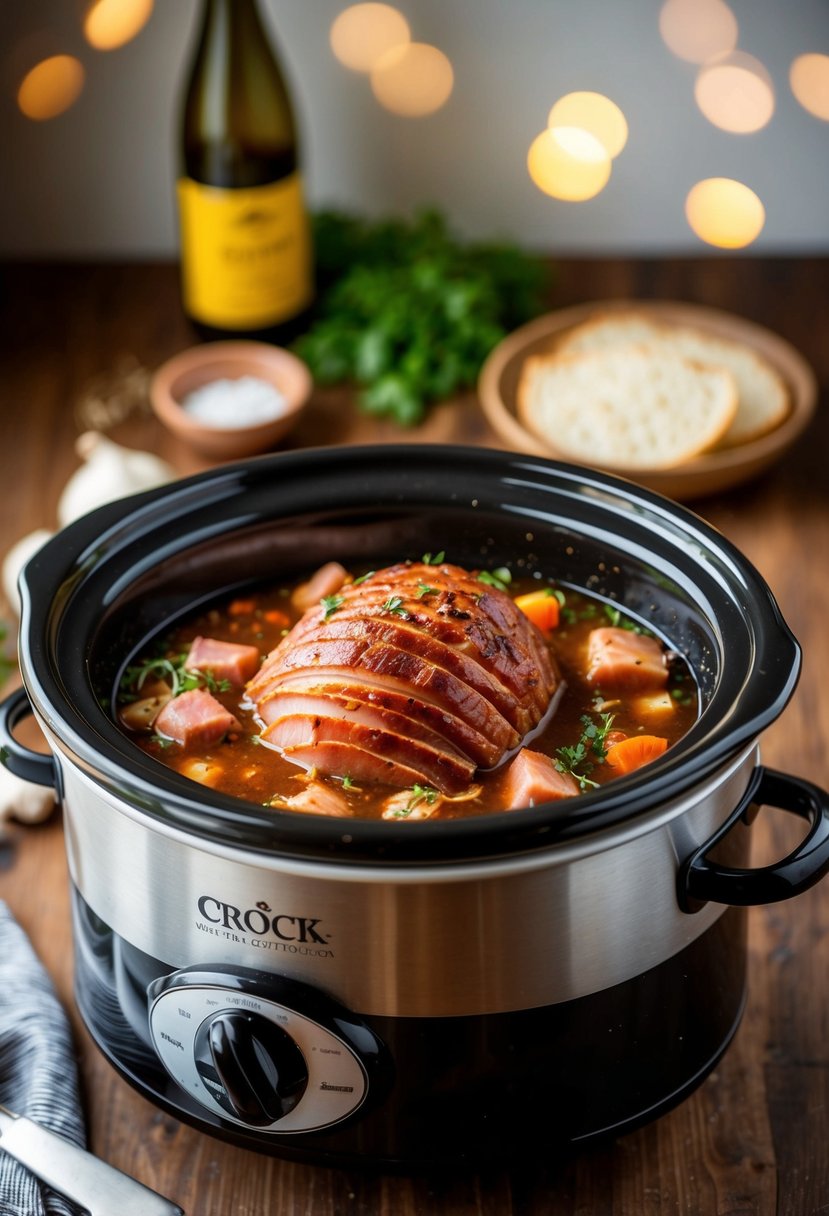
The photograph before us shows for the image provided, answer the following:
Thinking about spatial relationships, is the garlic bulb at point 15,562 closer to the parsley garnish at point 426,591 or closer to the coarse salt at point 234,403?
the coarse salt at point 234,403

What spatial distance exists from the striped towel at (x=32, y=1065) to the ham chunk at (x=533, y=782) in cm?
68

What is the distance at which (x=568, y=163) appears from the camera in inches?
146

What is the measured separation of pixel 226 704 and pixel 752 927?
86cm

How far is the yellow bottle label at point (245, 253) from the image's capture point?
3.18 meters

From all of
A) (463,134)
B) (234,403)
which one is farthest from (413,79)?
(234,403)

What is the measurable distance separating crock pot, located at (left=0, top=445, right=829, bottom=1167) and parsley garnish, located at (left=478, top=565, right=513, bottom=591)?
7.2 inches

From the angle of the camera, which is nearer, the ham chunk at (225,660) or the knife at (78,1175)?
the knife at (78,1175)

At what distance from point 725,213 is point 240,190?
4.49ft

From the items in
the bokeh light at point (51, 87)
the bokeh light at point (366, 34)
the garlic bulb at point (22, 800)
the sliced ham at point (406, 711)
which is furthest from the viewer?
the bokeh light at point (51, 87)

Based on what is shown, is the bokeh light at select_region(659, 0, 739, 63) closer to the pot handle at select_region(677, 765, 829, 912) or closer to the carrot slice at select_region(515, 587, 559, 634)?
the carrot slice at select_region(515, 587, 559, 634)

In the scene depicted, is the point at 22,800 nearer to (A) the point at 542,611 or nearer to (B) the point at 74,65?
(A) the point at 542,611

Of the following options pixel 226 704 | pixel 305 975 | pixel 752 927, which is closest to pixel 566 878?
pixel 305 975

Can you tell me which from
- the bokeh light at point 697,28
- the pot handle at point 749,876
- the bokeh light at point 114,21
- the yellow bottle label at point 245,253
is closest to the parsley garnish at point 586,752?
the pot handle at point 749,876

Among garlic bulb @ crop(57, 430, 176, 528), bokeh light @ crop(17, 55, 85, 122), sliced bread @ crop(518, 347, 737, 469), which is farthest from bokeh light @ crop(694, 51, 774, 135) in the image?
garlic bulb @ crop(57, 430, 176, 528)
